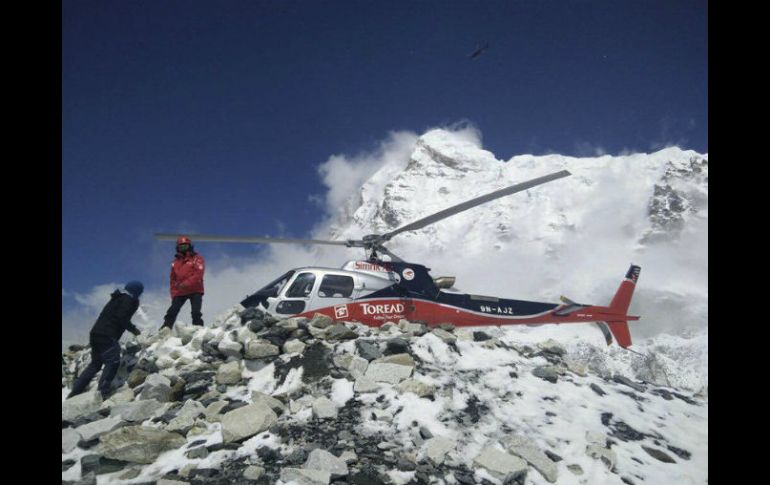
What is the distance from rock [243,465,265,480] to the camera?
369cm

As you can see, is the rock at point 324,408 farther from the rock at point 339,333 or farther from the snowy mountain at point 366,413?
the rock at point 339,333

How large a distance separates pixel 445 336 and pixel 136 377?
5.69m

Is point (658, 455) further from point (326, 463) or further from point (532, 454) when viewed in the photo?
point (326, 463)

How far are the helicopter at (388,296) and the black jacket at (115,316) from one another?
6.52 ft

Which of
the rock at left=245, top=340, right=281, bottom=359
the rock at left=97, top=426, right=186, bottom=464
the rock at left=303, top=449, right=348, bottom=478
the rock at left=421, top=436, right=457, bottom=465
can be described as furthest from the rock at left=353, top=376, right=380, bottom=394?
the rock at left=97, top=426, right=186, bottom=464

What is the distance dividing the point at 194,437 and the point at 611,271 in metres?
140

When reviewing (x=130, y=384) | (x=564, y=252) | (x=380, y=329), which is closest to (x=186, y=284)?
(x=130, y=384)

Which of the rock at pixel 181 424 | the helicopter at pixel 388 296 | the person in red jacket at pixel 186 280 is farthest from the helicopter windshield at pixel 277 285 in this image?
the rock at pixel 181 424

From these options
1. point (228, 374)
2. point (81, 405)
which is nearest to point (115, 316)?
point (81, 405)

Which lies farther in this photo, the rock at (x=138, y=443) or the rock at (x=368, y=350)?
the rock at (x=368, y=350)

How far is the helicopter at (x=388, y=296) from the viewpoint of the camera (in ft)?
28.2

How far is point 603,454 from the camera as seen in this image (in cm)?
443

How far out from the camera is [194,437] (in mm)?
4637

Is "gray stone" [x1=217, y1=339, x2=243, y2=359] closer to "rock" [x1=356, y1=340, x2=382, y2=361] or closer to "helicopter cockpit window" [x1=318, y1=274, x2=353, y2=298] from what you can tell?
"rock" [x1=356, y1=340, x2=382, y2=361]
